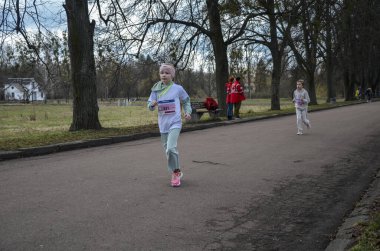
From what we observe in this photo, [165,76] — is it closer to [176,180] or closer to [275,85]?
[176,180]

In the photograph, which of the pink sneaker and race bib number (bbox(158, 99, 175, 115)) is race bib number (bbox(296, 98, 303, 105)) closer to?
race bib number (bbox(158, 99, 175, 115))

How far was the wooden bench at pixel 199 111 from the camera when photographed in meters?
19.8

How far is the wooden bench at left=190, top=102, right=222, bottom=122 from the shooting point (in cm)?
1975

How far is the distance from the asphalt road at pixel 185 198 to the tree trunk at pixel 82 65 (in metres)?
3.91

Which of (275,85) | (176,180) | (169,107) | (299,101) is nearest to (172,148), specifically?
(176,180)

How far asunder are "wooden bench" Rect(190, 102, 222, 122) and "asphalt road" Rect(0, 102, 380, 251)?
8557 millimetres

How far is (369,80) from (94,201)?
64.9 meters

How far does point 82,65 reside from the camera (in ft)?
→ 47.6

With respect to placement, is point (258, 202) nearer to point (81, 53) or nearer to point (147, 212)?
point (147, 212)

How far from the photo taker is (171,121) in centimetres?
722

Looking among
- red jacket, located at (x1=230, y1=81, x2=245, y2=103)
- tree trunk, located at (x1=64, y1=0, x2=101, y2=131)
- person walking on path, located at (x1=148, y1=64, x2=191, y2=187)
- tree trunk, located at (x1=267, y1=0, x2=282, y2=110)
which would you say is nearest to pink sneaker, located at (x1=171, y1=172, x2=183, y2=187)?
person walking on path, located at (x1=148, y1=64, x2=191, y2=187)

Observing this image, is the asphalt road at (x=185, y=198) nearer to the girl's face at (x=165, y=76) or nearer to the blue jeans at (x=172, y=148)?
the blue jeans at (x=172, y=148)

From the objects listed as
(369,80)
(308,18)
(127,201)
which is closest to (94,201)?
(127,201)

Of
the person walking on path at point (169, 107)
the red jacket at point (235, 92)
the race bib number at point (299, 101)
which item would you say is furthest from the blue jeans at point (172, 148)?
the red jacket at point (235, 92)
